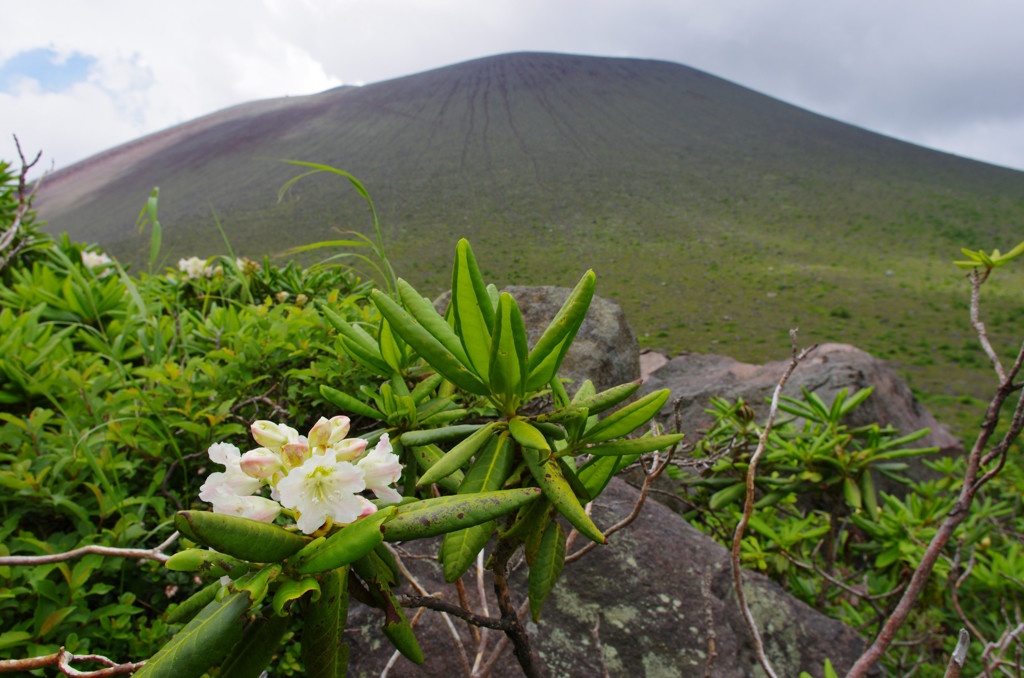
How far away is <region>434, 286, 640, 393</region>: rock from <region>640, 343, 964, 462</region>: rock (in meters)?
0.49

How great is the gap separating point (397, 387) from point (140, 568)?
2.91 feet

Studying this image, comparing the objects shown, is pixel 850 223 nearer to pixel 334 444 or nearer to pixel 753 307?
pixel 753 307

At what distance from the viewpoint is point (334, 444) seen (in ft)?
2.34

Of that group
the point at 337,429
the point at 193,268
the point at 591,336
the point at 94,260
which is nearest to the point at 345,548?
the point at 337,429

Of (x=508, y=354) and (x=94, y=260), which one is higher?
(x=94, y=260)

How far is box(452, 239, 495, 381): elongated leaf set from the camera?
0.88 meters

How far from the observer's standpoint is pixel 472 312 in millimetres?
891

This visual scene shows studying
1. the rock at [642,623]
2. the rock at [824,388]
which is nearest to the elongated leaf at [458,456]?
the rock at [642,623]

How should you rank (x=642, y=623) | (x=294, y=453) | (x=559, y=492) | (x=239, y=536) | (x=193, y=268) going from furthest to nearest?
(x=193, y=268) → (x=642, y=623) → (x=559, y=492) → (x=294, y=453) → (x=239, y=536)

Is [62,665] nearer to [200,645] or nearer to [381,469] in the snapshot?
[200,645]

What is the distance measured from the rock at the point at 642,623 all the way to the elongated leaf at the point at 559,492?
75 centimetres

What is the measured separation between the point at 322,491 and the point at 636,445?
0.50 metres

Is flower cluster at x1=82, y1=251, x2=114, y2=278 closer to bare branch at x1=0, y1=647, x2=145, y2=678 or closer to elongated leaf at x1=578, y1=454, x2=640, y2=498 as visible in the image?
bare branch at x1=0, y1=647, x2=145, y2=678

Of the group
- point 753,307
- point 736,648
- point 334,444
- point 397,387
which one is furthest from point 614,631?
point 753,307
